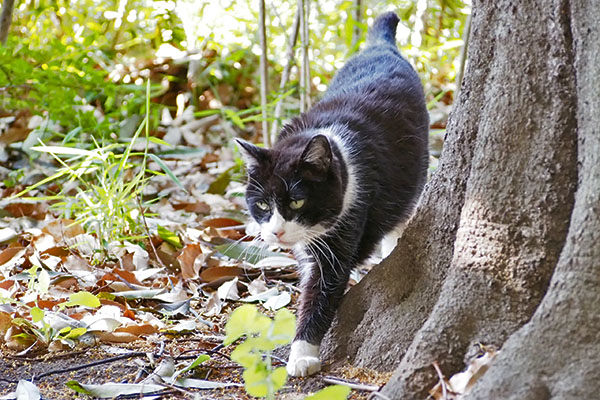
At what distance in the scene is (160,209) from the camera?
14.0ft

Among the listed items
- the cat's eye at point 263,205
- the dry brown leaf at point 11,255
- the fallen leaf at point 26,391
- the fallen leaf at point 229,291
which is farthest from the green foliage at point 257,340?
the dry brown leaf at point 11,255

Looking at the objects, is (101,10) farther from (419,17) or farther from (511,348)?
(511,348)

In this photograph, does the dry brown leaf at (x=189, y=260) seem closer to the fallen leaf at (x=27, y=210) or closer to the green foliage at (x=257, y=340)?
the fallen leaf at (x=27, y=210)

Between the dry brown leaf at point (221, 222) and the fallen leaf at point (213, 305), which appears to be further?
the dry brown leaf at point (221, 222)

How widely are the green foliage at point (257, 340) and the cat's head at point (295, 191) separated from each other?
1064 mm

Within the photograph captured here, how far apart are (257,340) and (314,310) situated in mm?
962

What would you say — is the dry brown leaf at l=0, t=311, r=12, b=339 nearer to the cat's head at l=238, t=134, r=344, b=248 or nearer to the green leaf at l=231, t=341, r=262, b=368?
the cat's head at l=238, t=134, r=344, b=248

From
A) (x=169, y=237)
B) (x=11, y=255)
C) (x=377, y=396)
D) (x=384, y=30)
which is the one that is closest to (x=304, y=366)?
(x=377, y=396)

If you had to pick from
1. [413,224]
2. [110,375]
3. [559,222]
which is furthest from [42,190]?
[559,222]

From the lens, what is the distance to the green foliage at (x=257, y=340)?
→ 1.55 m

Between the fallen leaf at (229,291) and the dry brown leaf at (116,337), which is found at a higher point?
the dry brown leaf at (116,337)

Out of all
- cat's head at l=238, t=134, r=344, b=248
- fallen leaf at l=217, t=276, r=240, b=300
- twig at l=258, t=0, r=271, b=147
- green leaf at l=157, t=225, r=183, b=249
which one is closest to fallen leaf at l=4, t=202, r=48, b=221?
green leaf at l=157, t=225, r=183, b=249

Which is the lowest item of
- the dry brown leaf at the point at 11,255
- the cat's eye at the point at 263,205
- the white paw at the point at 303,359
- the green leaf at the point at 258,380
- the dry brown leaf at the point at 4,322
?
the dry brown leaf at the point at 11,255

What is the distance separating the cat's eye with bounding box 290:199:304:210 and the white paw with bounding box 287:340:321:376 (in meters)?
0.51
